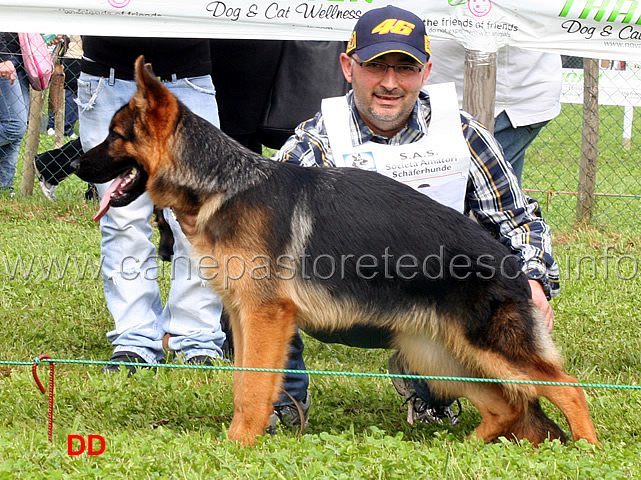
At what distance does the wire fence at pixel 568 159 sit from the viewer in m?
8.17

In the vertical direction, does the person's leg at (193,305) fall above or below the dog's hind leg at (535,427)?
above

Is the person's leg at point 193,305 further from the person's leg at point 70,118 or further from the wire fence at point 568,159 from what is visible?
the person's leg at point 70,118

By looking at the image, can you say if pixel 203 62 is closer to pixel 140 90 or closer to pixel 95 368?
pixel 140 90

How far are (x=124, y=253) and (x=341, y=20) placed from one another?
1.92 metres

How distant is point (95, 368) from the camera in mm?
4426

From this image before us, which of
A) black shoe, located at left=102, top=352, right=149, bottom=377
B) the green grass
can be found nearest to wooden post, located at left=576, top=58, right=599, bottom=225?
the green grass

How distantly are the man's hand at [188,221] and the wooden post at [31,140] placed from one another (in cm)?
548

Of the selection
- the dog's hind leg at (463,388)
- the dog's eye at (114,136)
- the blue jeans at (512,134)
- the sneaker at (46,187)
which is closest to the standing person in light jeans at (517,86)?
the blue jeans at (512,134)

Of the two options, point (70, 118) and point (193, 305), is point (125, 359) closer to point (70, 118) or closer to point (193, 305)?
point (193, 305)

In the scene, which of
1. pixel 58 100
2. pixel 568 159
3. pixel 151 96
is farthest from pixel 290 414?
pixel 568 159

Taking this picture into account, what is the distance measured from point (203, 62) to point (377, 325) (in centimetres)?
204

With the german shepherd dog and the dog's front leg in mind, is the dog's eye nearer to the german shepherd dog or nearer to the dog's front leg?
the german shepherd dog

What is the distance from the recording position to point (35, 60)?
7859 mm

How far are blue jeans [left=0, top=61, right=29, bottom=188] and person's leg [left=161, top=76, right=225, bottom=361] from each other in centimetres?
491
